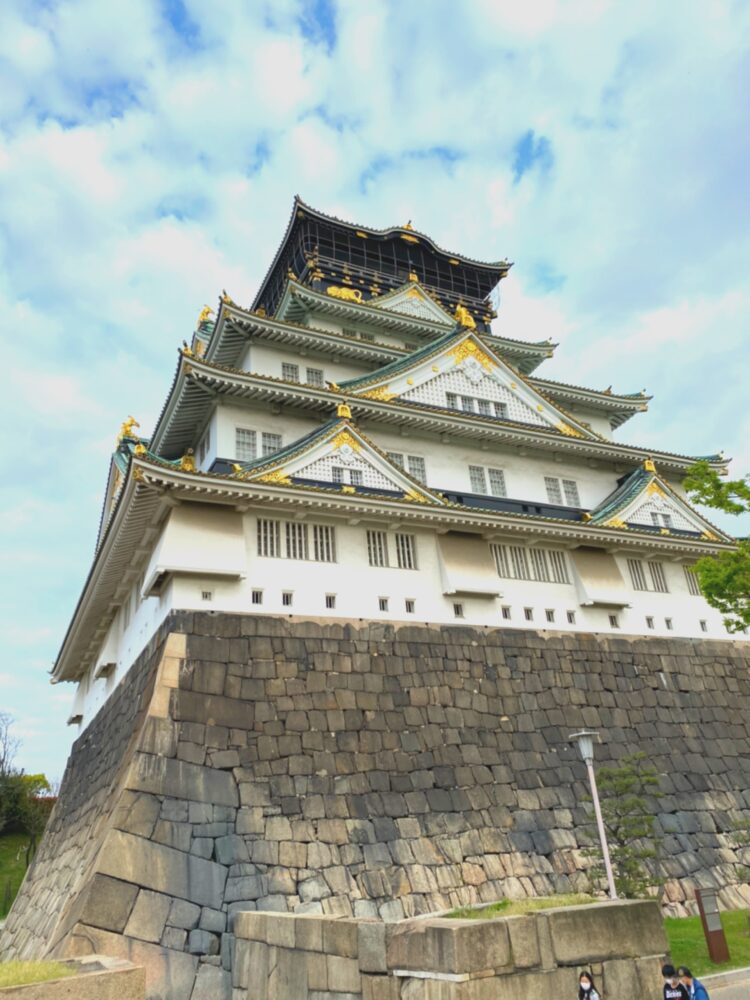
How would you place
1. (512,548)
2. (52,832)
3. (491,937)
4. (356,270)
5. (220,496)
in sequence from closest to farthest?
(491,937)
(220,496)
(512,548)
(52,832)
(356,270)

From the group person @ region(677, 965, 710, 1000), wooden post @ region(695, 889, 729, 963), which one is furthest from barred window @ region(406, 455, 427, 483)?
person @ region(677, 965, 710, 1000)

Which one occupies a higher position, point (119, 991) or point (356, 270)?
point (356, 270)

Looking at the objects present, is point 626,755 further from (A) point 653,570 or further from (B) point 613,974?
(B) point 613,974

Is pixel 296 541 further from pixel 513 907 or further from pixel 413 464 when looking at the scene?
pixel 513 907

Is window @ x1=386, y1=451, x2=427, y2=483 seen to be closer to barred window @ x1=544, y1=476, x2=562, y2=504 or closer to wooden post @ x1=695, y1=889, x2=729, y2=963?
barred window @ x1=544, y1=476, x2=562, y2=504

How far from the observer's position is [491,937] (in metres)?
7.41

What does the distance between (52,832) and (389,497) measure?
14.8m

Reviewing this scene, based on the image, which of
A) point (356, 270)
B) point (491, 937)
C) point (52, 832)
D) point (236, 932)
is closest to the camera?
point (491, 937)

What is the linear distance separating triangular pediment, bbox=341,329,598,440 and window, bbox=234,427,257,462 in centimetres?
364

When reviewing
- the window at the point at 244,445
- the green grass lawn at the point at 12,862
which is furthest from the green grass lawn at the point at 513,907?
the green grass lawn at the point at 12,862

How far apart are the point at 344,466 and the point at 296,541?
2.46 m

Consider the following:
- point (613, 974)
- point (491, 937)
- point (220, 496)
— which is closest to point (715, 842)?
point (613, 974)

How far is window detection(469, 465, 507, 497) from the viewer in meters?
22.1

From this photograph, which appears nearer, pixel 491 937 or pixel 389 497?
pixel 491 937
